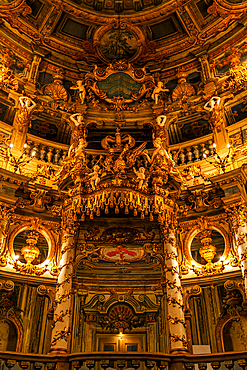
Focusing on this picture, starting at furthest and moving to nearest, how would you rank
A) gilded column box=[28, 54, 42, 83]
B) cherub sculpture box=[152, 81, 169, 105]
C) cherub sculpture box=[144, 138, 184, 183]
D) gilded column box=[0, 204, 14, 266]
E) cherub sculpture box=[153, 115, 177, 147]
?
cherub sculpture box=[152, 81, 169, 105] < gilded column box=[28, 54, 42, 83] < cherub sculpture box=[153, 115, 177, 147] < cherub sculpture box=[144, 138, 184, 183] < gilded column box=[0, 204, 14, 266]

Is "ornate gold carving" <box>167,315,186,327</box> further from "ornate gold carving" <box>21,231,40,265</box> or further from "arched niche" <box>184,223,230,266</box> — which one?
"ornate gold carving" <box>21,231,40,265</box>

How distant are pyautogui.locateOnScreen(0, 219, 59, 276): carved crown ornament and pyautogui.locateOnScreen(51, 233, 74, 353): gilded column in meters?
0.48

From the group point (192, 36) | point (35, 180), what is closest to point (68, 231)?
point (35, 180)

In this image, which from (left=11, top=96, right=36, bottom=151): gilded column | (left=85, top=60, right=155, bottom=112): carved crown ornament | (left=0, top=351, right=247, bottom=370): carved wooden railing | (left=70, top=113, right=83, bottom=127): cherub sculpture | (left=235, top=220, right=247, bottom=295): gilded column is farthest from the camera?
(left=85, top=60, right=155, bottom=112): carved crown ornament

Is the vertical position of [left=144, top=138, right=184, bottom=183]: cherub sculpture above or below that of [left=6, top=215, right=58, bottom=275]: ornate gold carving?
above

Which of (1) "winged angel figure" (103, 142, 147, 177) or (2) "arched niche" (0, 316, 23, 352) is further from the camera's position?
(1) "winged angel figure" (103, 142, 147, 177)

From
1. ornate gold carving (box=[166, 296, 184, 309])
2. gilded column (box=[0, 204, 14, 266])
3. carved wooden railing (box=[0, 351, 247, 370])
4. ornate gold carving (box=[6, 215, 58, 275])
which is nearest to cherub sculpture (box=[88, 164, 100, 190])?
ornate gold carving (box=[6, 215, 58, 275])

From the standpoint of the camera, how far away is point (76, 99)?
14258mm

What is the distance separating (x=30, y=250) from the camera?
34.2 ft

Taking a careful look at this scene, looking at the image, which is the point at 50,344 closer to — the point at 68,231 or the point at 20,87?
the point at 68,231

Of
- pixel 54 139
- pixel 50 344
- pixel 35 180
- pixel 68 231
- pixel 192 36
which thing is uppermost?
pixel 192 36

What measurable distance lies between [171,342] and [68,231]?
14.0 feet

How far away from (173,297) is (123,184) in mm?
3444

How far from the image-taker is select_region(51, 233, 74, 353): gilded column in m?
9.13
